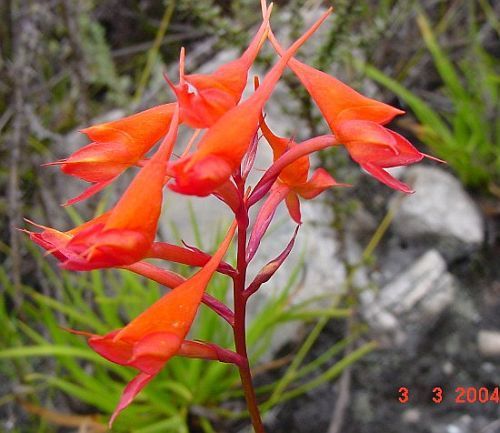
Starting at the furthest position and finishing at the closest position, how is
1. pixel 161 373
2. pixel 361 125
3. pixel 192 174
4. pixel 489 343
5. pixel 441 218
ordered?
pixel 441 218
pixel 489 343
pixel 161 373
pixel 361 125
pixel 192 174

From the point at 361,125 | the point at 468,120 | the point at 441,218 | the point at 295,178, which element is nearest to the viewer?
the point at 361,125

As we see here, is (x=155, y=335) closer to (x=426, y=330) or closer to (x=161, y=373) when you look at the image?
(x=161, y=373)

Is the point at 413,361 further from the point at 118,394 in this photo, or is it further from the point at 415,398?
the point at 118,394

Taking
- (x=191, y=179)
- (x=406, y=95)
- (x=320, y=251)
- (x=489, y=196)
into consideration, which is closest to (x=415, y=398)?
(x=320, y=251)

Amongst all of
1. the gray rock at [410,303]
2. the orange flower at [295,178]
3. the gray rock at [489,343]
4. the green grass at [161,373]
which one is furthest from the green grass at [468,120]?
the orange flower at [295,178]

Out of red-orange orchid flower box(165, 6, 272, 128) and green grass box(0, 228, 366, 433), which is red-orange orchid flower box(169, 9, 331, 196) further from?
green grass box(0, 228, 366, 433)

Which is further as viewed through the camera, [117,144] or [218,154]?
[117,144]

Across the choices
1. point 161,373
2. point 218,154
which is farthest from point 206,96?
point 161,373
